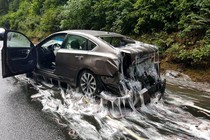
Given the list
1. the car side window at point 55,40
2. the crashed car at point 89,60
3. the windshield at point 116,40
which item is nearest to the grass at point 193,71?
the crashed car at point 89,60

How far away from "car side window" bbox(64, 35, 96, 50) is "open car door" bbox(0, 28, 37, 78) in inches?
55.7

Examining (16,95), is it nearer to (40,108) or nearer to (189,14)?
(40,108)

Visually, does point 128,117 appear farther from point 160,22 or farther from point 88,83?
point 160,22

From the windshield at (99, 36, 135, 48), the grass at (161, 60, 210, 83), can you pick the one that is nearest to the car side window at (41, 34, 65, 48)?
the windshield at (99, 36, 135, 48)

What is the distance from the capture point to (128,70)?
494 cm

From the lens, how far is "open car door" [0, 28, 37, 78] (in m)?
6.28

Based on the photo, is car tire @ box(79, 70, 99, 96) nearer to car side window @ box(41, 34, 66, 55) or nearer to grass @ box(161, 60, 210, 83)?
car side window @ box(41, 34, 66, 55)

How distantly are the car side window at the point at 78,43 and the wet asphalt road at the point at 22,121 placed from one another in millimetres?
1617

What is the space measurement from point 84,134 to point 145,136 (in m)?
1.00

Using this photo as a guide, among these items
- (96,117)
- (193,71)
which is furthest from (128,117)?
(193,71)

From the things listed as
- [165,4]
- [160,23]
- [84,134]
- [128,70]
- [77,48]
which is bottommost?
[84,134]

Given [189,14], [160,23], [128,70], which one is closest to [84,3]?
[160,23]

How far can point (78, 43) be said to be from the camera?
18.9 ft

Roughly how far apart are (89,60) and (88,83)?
0.54m
